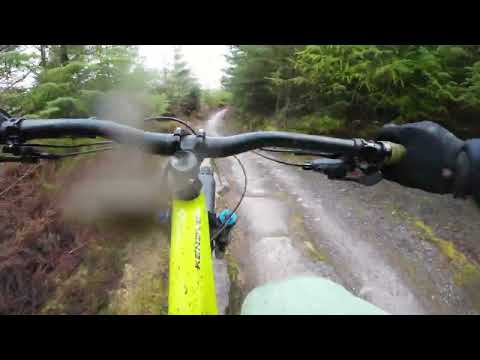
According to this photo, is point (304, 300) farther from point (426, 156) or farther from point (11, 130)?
point (11, 130)

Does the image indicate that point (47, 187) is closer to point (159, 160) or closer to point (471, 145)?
point (159, 160)

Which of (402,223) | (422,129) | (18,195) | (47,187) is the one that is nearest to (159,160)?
(47,187)

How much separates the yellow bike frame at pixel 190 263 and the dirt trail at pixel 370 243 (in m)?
3.78

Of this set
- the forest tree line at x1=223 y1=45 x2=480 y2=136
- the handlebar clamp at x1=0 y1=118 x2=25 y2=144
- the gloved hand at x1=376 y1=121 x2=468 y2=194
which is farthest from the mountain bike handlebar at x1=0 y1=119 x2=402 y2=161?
the forest tree line at x1=223 y1=45 x2=480 y2=136

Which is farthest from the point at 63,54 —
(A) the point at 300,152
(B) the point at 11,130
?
(A) the point at 300,152

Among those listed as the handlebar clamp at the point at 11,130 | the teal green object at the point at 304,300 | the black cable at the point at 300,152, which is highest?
the handlebar clamp at the point at 11,130

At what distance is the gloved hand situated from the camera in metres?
1.38

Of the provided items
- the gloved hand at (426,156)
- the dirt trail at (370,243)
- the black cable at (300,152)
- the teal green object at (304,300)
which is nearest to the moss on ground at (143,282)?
the dirt trail at (370,243)

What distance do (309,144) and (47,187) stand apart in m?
4.65

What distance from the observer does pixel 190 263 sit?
107cm

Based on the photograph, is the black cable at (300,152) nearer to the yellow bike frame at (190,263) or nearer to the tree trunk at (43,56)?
the yellow bike frame at (190,263)

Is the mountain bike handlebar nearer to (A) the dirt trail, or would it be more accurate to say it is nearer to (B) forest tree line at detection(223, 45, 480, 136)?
(A) the dirt trail

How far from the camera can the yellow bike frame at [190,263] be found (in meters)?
1.03

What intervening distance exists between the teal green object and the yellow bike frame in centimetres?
24
